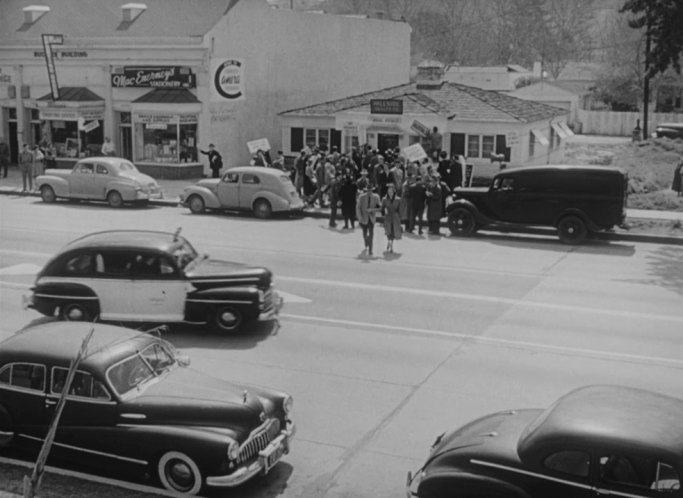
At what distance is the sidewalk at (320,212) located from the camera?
25.1 metres

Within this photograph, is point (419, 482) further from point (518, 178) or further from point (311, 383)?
point (518, 178)

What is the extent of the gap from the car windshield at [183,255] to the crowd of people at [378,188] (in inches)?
281

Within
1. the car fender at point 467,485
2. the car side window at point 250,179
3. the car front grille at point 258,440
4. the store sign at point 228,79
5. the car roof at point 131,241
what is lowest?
the car front grille at point 258,440

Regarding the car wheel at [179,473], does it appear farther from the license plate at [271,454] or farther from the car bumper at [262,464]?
the license plate at [271,454]

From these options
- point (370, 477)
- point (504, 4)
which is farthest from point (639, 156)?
point (504, 4)

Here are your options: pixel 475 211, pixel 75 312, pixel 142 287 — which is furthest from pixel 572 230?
pixel 75 312

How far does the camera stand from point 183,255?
50.0 feet

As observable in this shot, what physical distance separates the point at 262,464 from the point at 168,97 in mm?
30357

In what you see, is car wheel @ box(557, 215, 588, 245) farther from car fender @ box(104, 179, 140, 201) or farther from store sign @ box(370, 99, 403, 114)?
car fender @ box(104, 179, 140, 201)

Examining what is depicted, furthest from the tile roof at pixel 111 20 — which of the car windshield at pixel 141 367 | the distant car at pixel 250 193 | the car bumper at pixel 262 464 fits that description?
the car bumper at pixel 262 464

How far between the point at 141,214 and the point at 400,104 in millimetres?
10997

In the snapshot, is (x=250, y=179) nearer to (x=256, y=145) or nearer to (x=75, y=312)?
(x=256, y=145)

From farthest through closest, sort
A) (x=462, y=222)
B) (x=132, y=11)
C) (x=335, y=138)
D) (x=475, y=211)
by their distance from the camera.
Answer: (x=132, y=11)
(x=335, y=138)
(x=462, y=222)
(x=475, y=211)

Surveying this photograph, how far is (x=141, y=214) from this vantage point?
29.6 meters
